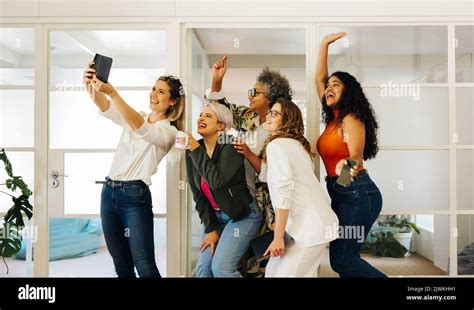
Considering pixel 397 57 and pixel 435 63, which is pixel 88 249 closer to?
pixel 397 57

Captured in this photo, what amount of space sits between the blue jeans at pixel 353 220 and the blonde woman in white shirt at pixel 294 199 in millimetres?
88

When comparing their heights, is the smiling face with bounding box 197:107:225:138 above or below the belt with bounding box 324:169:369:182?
above

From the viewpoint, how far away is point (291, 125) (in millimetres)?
2123

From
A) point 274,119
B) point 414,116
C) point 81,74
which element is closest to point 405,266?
point 414,116

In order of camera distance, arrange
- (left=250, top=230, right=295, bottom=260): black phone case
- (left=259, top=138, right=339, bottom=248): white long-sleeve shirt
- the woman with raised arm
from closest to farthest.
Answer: (left=259, top=138, right=339, bottom=248): white long-sleeve shirt < (left=250, top=230, right=295, bottom=260): black phone case < the woman with raised arm

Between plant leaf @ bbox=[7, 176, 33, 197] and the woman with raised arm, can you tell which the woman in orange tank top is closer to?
the woman with raised arm

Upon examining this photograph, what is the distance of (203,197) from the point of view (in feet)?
7.23

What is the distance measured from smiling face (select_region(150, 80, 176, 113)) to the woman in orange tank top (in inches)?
31.4

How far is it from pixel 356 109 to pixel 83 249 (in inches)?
64.9

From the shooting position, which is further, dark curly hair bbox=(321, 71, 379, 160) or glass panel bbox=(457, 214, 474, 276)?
glass panel bbox=(457, 214, 474, 276)

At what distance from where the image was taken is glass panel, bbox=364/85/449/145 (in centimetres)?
228

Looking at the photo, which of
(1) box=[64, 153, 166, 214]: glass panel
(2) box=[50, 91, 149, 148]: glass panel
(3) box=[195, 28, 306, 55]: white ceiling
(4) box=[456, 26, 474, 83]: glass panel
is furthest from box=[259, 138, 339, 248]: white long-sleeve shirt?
(4) box=[456, 26, 474, 83]: glass panel
